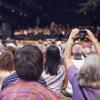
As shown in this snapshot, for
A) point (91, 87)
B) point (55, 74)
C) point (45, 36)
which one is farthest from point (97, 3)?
point (91, 87)

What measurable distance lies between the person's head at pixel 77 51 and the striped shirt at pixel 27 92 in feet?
15.2

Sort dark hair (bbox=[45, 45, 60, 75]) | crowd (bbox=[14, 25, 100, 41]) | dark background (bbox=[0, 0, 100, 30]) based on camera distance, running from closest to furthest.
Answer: dark hair (bbox=[45, 45, 60, 75]), crowd (bbox=[14, 25, 100, 41]), dark background (bbox=[0, 0, 100, 30])

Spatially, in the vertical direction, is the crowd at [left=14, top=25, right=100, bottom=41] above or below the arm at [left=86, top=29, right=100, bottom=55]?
below

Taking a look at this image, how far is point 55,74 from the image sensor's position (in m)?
7.73

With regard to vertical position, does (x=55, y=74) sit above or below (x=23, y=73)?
below

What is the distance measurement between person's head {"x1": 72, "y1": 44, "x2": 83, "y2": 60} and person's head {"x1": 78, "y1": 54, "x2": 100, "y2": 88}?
407 centimetres

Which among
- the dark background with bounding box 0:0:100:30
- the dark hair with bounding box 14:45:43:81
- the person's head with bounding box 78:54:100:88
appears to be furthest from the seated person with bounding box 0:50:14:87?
the dark background with bounding box 0:0:100:30

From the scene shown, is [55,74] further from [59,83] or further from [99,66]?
[99,66]

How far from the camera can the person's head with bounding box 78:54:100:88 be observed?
4875 millimetres

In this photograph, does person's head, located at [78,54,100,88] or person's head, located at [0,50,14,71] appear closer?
person's head, located at [78,54,100,88]

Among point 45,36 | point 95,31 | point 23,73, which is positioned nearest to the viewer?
point 23,73

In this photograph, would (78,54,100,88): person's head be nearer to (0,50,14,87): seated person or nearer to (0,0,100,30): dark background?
(0,50,14,87): seated person

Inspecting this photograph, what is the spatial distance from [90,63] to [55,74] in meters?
2.85

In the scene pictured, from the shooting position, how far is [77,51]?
30.0ft
